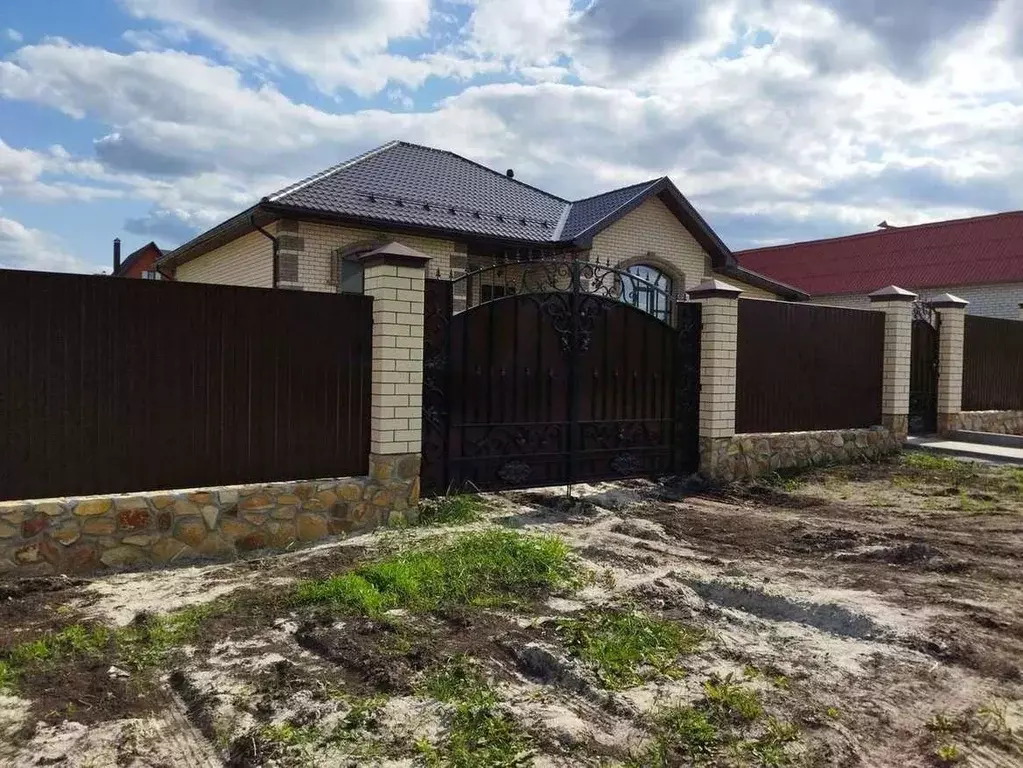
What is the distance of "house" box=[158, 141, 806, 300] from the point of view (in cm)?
1196

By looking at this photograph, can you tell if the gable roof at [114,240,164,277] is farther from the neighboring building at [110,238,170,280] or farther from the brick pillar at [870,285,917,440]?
the brick pillar at [870,285,917,440]

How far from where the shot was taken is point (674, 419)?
8.25m

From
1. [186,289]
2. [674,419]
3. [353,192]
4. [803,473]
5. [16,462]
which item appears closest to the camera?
[16,462]

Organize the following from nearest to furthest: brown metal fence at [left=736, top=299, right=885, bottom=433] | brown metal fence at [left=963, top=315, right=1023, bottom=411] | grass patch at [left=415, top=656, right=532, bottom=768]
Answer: grass patch at [left=415, top=656, right=532, bottom=768] < brown metal fence at [left=736, top=299, right=885, bottom=433] < brown metal fence at [left=963, top=315, right=1023, bottom=411]

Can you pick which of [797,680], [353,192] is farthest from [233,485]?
[353,192]

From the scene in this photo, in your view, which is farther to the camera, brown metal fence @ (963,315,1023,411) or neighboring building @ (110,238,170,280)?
neighboring building @ (110,238,170,280)

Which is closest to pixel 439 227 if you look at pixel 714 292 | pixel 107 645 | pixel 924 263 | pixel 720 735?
pixel 714 292

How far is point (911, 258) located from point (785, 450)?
1643 cm

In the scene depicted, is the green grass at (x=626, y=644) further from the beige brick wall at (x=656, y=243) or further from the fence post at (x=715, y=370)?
the beige brick wall at (x=656, y=243)

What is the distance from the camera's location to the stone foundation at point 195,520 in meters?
4.66

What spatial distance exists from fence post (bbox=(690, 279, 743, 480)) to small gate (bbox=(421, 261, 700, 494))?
104 millimetres

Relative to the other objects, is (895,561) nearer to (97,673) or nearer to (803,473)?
(803,473)

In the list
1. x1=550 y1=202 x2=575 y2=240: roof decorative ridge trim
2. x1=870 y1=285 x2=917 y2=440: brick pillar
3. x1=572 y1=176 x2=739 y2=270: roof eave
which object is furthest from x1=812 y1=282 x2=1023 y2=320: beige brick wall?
x1=870 y1=285 x2=917 y2=440: brick pillar

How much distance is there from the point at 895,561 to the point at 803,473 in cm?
382
